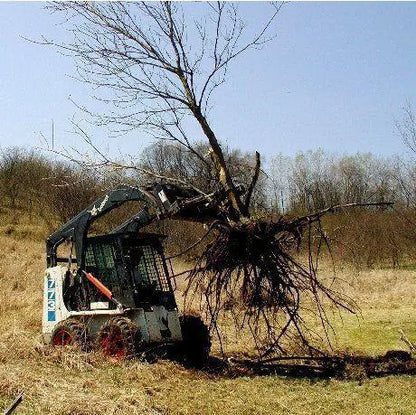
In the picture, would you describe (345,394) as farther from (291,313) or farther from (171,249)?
(171,249)

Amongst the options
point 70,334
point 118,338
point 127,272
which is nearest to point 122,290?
point 127,272

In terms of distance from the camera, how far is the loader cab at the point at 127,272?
8398 mm

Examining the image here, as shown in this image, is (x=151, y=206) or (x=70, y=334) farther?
(x=70, y=334)

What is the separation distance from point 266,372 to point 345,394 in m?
1.54

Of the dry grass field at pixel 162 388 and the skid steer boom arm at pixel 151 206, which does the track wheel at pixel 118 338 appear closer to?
the dry grass field at pixel 162 388

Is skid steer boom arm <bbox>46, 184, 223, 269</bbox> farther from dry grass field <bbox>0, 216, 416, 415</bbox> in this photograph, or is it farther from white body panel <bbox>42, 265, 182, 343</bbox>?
dry grass field <bbox>0, 216, 416, 415</bbox>

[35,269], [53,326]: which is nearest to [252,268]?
[53,326]

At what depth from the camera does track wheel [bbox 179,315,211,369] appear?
8.80 metres

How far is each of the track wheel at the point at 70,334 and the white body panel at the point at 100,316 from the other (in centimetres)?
16

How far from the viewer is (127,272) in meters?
8.38

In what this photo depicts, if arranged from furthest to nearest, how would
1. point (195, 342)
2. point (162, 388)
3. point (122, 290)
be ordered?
point (195, 342) < point (122, 290) < point (162, 388)

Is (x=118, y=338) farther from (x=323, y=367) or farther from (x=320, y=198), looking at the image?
(x=320, y=198)

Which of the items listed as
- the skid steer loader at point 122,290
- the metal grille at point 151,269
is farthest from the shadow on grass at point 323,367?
the metal grille at point 151,269

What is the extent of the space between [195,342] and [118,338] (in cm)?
145
